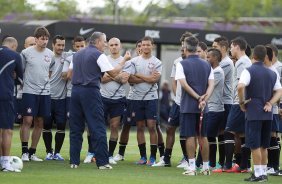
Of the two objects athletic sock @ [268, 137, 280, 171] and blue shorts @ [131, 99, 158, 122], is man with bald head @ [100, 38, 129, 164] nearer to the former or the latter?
blue shorts @ [131, 99, 158, 122]

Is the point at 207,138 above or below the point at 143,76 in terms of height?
below

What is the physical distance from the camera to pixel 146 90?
690 inches

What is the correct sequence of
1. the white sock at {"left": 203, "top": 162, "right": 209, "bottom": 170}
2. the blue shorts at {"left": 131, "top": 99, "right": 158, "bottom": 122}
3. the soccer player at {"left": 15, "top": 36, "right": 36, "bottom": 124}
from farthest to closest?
the blue shorts at {"left": 131, "top": 99, "right": 158, "bottom": 122} < the soccer player at {"left": 15, "top": 36, "right": 36, "bottom": 124} < the white sock at {"left": 203, "top": 162, "right": 209, "bottom": 170}

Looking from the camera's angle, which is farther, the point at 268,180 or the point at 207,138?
the point at 207,138

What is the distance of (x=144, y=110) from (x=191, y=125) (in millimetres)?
2744

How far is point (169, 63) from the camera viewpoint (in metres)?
41.7

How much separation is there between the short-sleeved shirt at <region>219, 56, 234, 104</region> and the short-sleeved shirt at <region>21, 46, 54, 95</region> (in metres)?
3.44

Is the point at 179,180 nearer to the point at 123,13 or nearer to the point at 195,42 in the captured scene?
the point at 195,42

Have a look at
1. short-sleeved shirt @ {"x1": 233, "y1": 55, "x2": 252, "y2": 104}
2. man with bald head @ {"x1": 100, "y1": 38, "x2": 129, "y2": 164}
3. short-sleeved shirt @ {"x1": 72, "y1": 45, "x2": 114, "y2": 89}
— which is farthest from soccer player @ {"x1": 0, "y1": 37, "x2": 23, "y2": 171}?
short-sleeved shirt @ {"x1": 233, "y1": 55, "x2": 252, "y2": 104}

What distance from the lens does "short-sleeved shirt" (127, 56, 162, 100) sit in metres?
17.5

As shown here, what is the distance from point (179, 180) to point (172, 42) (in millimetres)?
16454

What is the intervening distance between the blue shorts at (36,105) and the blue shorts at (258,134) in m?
4.51

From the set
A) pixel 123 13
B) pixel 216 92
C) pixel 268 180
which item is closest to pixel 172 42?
pixel 216 92

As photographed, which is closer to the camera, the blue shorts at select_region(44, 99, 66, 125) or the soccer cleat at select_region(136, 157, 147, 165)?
the soccer cleat at select_region(136, 157, 147, 165)
